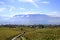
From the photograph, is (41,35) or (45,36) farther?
(41,35)

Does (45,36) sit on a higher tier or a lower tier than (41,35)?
higher

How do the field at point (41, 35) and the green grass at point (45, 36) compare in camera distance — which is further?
the field at point (41, 35)

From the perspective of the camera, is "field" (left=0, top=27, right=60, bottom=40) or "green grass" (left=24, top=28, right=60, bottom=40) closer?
"green grass" (left=24, top=28, right=60, bottom=40)
